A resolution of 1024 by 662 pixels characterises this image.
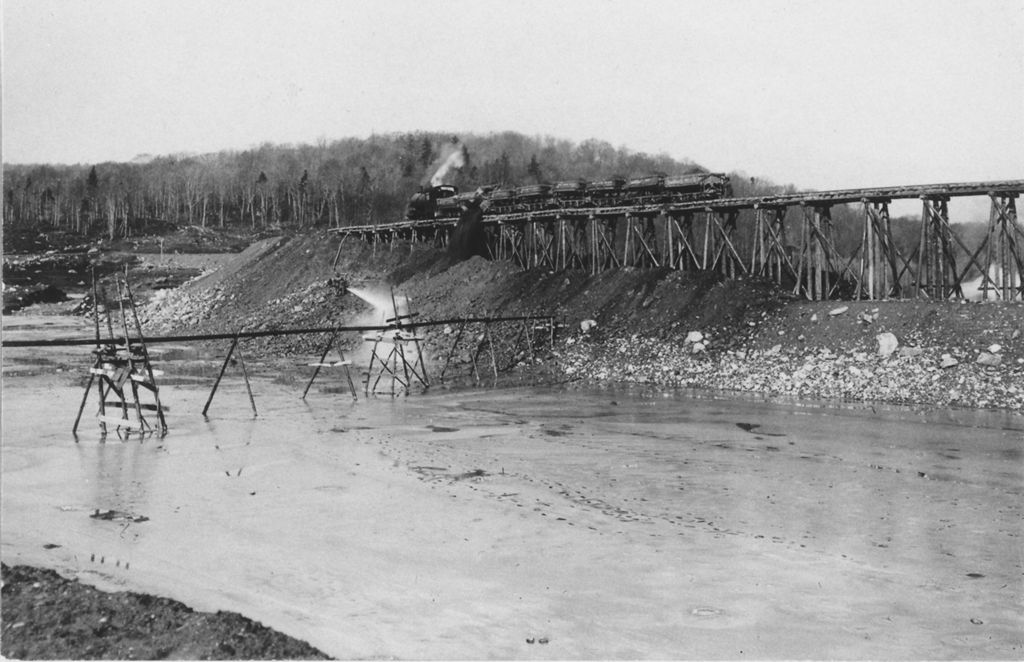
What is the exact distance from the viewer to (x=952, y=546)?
11.8 m

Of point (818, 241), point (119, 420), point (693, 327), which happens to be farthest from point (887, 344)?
point (119, 420)

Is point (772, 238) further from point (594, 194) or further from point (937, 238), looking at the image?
point (594, 194)

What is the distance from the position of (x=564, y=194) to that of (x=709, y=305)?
11.9 m

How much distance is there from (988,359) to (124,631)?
67.7 feet

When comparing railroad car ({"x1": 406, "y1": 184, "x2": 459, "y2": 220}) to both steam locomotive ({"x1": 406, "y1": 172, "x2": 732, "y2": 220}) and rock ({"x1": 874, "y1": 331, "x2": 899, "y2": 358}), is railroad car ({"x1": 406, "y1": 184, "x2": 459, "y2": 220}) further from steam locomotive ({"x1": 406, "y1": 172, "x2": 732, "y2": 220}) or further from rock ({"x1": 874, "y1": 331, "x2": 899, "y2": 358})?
rock ({"x1": 874, "y1": 331, "x2": 899, "y2": 358})

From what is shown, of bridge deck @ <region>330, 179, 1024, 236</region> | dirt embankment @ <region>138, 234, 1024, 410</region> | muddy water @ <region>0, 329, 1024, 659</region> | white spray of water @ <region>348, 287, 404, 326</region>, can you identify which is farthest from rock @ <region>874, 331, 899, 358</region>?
white spray of water @ <region>348, 287, 404, 326</region>

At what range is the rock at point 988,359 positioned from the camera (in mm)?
22578

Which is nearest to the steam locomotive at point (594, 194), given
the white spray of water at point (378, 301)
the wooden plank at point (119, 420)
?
the white spray of water at point (378, 301)

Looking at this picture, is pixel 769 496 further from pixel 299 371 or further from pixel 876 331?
pixel 299 371

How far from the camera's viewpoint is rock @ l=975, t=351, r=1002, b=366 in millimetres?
22578

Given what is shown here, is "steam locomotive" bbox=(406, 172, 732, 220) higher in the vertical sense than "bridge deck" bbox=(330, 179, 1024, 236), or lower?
higher

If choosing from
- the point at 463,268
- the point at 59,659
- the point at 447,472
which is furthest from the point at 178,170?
the point at 59,659

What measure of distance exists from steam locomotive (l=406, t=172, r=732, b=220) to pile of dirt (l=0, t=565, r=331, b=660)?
28202 mm

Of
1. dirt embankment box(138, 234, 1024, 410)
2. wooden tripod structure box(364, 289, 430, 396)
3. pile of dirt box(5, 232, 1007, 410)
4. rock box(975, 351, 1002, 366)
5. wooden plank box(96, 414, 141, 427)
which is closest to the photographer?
wooden plank box(96, 414, 141, 427)
